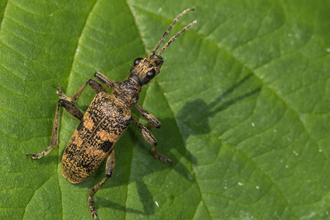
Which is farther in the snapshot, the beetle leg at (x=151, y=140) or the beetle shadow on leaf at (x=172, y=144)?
the beetle leg at (x=151, y=140)

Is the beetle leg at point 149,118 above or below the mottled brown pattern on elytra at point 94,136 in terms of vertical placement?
above

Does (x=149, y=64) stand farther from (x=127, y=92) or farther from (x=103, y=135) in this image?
(x=103, y=135)

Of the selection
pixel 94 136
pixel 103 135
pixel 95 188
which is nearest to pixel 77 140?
pixel 94 136

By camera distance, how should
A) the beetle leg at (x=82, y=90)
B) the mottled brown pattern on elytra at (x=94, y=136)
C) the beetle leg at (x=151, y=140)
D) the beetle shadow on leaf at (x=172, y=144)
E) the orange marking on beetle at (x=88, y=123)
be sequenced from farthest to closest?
the beetle leg at (x=151, y=140), the beetle shadow on leaf at (x=172, y=144), the beetle leg at (x=82, y=90), the orange marking on beetle at (x=88, y=123), the mottled brown pattern on elytra at (x=94, y=136)

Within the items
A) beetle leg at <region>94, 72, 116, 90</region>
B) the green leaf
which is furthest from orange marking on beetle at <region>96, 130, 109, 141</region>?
beetle leg at <region>94, 72, 116, 90</region>

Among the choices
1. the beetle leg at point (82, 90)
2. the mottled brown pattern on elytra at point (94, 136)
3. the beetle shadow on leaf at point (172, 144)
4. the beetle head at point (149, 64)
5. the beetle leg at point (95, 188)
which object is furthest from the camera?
the beetle head at point (149, 64)

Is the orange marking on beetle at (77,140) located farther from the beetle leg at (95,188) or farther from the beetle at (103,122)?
the beetle leg at (95,188)

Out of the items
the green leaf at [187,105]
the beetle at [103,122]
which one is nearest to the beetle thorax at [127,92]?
the beetle at [103,122]

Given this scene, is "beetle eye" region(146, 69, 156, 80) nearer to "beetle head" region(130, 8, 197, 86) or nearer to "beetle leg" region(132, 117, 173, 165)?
"beetle head" region(130, 8, 197, 86)
